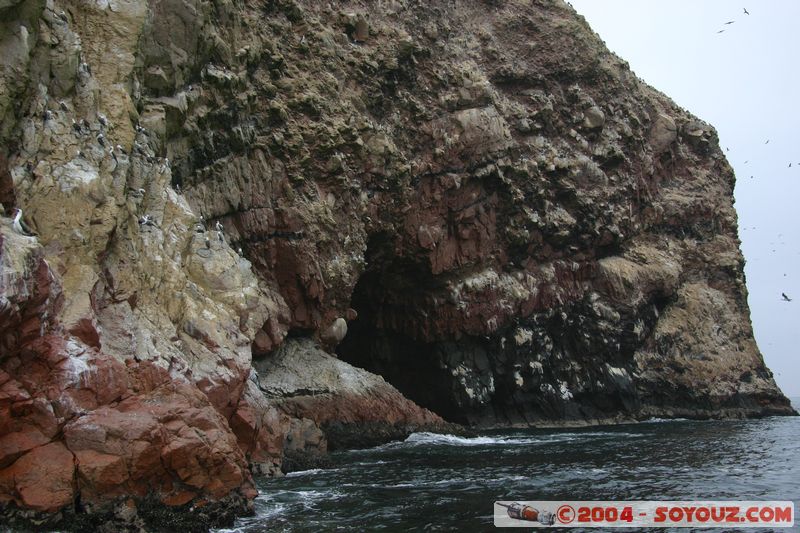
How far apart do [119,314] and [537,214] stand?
1438 inches

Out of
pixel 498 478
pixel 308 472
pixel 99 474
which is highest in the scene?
pixel 99 474

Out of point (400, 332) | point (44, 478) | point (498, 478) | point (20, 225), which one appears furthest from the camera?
point (400, 332)

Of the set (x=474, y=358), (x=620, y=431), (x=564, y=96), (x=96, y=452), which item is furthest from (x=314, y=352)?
(x=564, y=96)

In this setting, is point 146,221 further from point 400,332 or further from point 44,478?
Result: point 400,332

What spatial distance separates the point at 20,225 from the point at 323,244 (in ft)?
77.2

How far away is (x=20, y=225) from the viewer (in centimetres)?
1681

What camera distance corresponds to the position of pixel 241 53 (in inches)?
1435

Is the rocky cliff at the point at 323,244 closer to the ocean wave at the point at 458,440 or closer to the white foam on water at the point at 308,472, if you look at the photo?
the white foam on water at the point at 308,472

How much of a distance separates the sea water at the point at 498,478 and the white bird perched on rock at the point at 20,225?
27.2 feet

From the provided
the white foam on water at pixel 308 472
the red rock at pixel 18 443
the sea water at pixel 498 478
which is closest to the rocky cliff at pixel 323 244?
the red rock at pixel 18 443

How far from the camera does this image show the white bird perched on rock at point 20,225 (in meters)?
16.5

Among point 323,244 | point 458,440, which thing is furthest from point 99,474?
point 458,440

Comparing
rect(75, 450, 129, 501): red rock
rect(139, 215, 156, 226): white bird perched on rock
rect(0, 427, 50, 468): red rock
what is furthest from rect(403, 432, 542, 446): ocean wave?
rect(0, 427, 50, 468): red rock

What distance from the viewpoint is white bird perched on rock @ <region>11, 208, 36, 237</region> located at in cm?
1653
